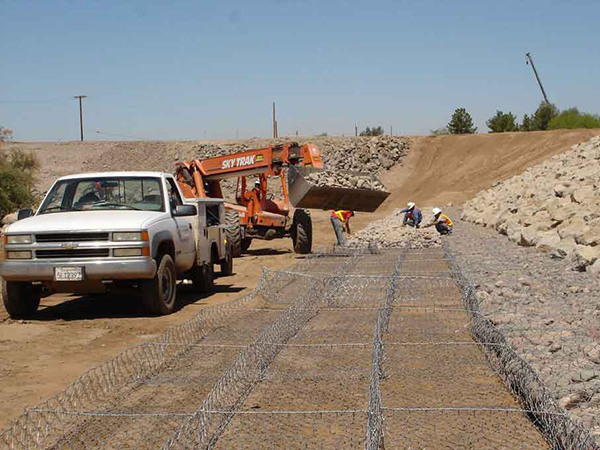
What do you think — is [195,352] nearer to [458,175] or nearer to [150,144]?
[458,175]

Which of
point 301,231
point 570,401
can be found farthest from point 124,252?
point 301,231

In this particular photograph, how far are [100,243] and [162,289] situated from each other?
1097mm

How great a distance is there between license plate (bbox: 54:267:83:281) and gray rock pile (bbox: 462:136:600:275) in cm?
756

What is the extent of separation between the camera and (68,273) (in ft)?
32.7

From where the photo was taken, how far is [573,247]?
579 inches

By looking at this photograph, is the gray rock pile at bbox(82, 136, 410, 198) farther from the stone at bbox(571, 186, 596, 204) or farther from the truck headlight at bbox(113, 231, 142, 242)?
the truck headlight at bbox(113, 231, 142, 242)

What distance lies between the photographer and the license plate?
9953 mm

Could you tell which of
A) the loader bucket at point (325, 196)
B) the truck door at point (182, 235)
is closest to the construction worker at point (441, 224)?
the loader bucket at point (325, 196)

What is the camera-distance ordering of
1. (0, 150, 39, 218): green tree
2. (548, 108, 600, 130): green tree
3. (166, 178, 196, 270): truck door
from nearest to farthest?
(166, 178, 196, 270): truck door
(0, 150, 39, 218): green tree
(548, 108, 600, 130): green tree

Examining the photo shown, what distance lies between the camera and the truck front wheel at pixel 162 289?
34.4 feet

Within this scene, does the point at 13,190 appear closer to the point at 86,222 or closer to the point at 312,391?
the point at 86,222

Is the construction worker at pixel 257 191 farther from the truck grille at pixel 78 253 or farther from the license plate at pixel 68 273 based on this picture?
the license plate at pixel 68 273

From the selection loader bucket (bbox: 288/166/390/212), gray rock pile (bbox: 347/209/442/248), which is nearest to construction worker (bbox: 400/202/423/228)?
gray rock pile (bbox: 347/209/442/248)

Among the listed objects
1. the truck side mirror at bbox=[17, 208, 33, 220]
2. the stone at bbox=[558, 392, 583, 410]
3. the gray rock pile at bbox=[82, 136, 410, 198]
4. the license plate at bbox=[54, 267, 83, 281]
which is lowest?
the stone at bbox=[558, 392, 583, 410]
